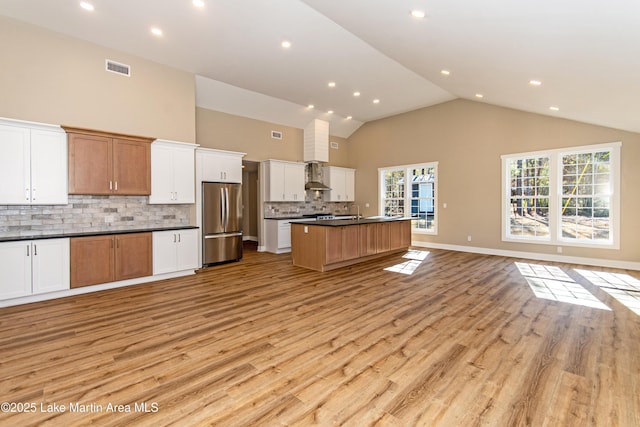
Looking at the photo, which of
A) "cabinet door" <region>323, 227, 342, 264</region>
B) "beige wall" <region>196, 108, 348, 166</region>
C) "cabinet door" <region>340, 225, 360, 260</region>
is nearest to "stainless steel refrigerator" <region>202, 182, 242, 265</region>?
"beige wall" <region>196, 108, 348, 166</region>

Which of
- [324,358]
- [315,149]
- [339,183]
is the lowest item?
[324,358]

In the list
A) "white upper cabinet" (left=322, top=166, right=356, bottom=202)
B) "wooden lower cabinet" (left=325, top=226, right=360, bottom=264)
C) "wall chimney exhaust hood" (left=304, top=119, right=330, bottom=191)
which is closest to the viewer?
"wooden lower cabinet" (left=325, top=226, right=360, bottom=264)

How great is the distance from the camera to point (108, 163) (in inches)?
181

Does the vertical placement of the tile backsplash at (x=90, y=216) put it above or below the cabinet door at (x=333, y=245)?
above

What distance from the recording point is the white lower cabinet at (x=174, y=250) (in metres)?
4.97

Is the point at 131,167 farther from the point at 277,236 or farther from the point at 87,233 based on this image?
the point at 277,236

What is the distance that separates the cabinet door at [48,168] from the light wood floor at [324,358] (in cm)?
149

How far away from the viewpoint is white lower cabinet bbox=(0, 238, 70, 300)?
3713 mm

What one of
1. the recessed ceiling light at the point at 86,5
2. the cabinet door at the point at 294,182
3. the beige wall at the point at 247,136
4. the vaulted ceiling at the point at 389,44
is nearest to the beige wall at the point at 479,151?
the vaulted ceiling at the point at 389,44

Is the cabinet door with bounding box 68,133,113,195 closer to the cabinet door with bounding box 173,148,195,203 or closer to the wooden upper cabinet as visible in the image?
the wooden upper cabinet

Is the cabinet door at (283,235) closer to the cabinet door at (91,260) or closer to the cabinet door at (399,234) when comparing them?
the cabinet door at (399,234)

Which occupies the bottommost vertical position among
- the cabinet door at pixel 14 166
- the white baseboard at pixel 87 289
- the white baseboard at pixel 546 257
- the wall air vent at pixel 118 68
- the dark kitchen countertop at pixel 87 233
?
the white baseboard at pixel 87 289

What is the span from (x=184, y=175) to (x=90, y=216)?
1597 mm

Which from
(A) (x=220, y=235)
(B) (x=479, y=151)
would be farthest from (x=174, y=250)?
(B) (x=479, y=151)
